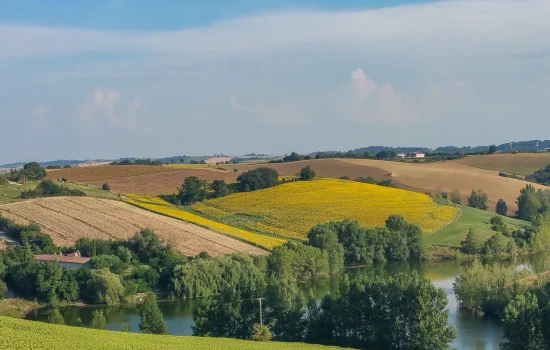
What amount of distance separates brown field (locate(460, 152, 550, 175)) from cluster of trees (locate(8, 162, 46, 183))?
6213 centimetres

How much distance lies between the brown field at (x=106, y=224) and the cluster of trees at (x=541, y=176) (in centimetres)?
5984

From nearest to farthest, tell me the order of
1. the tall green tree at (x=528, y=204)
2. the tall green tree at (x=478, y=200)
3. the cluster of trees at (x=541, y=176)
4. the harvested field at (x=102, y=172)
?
1. the tall green tree at (x=528, y=204)
2. the tall green tree at (x=478, y=200)
3. the harvested field at (x=102, y=172)
4. the cluster of trees at (x=541, y=176)

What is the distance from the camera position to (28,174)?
89.2 m

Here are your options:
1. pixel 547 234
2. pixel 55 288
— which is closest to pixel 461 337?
pixel 55 288

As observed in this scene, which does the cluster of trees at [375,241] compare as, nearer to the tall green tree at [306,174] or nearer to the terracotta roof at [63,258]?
the terracotta roof at [63,258]

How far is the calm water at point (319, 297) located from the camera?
40.3 metres

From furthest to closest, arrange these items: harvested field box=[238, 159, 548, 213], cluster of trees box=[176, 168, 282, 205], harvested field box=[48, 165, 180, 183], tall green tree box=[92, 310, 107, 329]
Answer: harvested field box=[48, 165, 180, 183], harvested field box=[238, 159, 548, 213], cluster of trees box=[176, 168, 282, 205], tall green tree box=[92, 310, 107, 329]

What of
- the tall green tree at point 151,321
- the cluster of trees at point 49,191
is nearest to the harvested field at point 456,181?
the cluster of trees at point 49,191

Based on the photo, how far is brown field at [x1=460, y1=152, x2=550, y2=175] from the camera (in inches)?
4550

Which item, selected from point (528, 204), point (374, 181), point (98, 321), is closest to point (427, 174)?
point (374, 181)

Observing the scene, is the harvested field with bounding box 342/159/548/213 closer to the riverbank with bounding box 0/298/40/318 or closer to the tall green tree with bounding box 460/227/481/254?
the tall green tree with bounding box 460/227/481/254

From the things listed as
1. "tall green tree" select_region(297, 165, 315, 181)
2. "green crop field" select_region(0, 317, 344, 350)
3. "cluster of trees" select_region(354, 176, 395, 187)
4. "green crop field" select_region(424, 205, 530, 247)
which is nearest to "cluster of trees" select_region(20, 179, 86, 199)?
"tall green tree" select_region(297, 165, 315, 181)

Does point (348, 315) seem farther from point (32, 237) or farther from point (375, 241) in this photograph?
point (375, 241)

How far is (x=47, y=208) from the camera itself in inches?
2827
